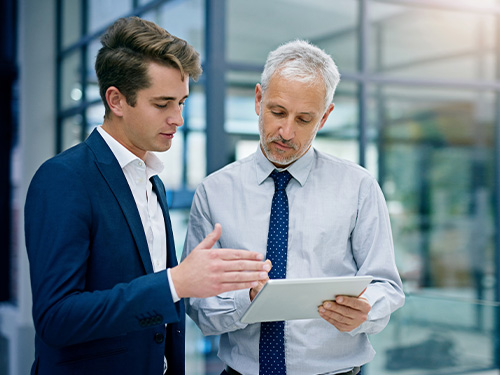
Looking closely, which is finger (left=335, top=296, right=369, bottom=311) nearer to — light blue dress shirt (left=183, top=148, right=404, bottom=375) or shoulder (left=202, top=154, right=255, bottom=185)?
light blue dress shirt (left=183, top=148, right=404, bottom=375)

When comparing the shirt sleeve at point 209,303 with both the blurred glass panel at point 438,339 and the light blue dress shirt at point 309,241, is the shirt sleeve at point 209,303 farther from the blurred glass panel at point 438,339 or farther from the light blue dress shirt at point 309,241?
the blurred glass panel at point 438,339

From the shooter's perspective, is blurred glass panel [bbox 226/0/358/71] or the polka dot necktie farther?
blurred glass panel [bbox 226/0/358/71]

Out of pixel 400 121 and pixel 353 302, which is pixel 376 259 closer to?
pixel 353 302

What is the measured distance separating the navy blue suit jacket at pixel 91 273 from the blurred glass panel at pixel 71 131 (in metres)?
5.25

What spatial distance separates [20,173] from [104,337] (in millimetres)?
5677

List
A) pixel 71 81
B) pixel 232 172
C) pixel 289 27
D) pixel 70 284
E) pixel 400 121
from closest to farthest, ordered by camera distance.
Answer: pixel 70 284 → pixel 232 172 → pixel 289 27 → pixel 400 121 → pixel 71 81

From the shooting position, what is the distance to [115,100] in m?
1.67

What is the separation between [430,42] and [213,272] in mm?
6203

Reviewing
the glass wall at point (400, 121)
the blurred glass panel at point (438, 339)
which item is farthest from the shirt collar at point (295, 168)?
the blurred glass panel at point (438, 339)

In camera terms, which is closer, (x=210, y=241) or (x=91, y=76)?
(x=210, y=241)

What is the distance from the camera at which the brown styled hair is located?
5.34 ft

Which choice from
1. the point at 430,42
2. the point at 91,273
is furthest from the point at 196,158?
the point at 430,42

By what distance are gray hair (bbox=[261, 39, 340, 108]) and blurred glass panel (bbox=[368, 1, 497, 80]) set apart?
13.8 feet

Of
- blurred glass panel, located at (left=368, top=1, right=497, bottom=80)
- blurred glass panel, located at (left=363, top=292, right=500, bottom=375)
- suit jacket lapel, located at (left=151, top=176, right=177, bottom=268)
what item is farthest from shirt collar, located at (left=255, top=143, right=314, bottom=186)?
blurred glass panel, located at (left=368, top=1, right=497, bottom=80)
